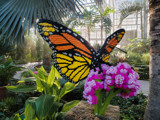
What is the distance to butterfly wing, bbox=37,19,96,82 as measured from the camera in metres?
1.36

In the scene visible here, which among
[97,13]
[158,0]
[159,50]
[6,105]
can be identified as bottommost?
[6,105]

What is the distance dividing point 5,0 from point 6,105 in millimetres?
2587

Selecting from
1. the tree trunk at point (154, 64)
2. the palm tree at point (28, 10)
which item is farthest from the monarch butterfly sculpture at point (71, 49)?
the palm tree at point (28, 10)

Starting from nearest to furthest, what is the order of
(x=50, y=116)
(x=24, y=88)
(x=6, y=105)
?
(x=50, y=116)
(x=24, y=88)
(x=6, y=105)

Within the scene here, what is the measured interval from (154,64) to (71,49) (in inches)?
37.8

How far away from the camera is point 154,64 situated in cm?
152

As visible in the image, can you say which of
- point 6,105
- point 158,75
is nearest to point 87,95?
point 158,75

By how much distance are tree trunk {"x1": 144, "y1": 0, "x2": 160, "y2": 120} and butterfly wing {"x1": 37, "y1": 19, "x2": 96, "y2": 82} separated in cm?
70

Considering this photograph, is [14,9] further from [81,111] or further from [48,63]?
[48,63]

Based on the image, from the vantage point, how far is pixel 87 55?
1.48 meters

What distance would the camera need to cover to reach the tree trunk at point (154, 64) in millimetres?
1484

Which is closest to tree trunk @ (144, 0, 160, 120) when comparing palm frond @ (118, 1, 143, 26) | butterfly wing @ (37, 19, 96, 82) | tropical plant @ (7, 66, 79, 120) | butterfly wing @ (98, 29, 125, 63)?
butterfly wing @ (98, 29, 125, 63)

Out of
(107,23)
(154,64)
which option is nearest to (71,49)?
(154,64)

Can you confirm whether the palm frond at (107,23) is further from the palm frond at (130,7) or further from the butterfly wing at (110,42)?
the butterfly wing at (110,42)
